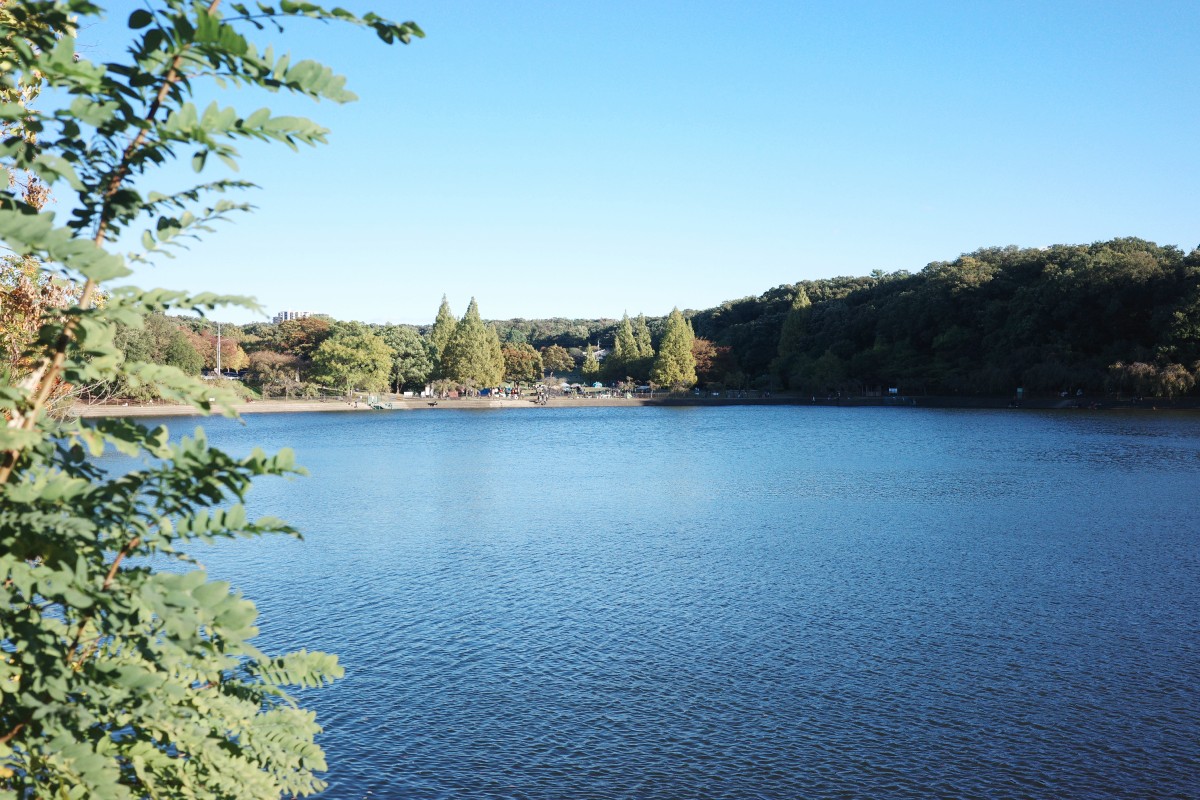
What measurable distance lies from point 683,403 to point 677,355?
5.27m

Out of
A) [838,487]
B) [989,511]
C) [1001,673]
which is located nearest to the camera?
[1001,673]

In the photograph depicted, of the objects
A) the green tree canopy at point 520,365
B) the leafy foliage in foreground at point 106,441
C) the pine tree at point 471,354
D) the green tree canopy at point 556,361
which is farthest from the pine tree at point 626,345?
the leafy foliage in foreground at point 106,441

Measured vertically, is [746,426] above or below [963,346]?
below

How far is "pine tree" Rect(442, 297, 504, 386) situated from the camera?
81.4m

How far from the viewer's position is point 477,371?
83.2 m

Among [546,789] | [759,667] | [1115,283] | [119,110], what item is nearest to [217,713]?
[119,110]

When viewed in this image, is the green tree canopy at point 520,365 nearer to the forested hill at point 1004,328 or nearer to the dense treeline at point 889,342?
the dense treeline at point 889,342

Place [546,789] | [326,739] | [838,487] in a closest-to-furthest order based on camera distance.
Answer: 1. [546,789]
2. [326,739]
3. [838,487]

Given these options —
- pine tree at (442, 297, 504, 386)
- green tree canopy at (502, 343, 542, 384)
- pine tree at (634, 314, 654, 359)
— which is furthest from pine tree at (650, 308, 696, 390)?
green tree canopy at (502, 343, 542, 384)

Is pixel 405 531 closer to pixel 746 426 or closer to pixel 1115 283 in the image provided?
pixel 746 426

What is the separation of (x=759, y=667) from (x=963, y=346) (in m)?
72.8

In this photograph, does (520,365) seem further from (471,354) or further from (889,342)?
(889,342)

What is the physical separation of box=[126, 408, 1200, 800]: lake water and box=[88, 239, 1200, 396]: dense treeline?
36180 millimetres

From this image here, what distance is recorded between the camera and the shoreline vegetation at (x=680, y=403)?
197 ft
